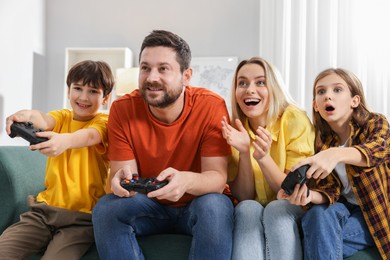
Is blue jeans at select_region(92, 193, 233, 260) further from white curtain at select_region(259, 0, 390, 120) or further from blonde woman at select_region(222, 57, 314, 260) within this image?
white curtain at select_region(259, 0, 390, 120)

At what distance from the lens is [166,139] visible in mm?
1419

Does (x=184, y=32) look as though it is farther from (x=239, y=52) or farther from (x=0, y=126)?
(x=0, y=126)

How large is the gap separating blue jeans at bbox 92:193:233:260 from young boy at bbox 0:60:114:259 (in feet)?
0.61

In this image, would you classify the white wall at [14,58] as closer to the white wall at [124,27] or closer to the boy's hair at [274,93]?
the white wall at [124,27]

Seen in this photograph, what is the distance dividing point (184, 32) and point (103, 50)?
2.39 ft

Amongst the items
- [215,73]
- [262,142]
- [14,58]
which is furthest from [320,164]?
[215,73]

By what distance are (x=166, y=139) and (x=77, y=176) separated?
358 millimetres

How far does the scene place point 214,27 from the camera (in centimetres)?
366

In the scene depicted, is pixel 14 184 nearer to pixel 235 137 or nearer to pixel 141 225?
pixel 141 225

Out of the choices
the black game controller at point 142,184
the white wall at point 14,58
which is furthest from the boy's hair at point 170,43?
the white wall at point 14,58

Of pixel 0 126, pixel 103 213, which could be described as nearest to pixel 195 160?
pixel 103 213

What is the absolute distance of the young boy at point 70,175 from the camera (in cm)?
133

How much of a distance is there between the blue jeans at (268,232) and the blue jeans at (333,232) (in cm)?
4

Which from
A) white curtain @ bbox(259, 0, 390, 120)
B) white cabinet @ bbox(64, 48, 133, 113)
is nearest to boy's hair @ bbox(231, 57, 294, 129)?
white curtain @ bbox(259, 0, 390, 120)
